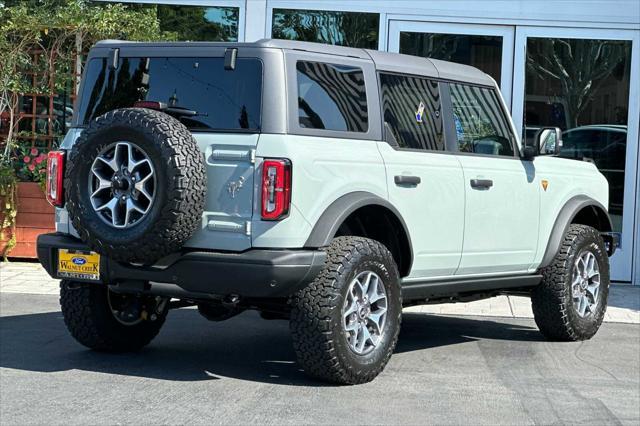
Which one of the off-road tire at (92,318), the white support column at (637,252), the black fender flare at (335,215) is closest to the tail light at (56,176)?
the off-road tire at (92,318)

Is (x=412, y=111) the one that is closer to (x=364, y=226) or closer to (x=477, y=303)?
(x=364, y=226)

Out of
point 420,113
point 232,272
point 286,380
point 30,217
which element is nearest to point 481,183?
point 420,113

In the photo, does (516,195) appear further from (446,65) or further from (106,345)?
(106,345)

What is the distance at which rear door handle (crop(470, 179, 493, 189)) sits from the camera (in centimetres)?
739

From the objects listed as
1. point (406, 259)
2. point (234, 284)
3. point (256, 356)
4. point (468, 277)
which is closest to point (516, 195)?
point (468, 277)

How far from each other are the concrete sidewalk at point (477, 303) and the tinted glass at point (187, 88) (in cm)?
376

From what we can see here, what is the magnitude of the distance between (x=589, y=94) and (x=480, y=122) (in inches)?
200

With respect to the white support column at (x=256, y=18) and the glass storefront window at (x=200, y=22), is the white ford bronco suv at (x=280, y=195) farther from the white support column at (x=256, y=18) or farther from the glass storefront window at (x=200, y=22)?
the glass storefront window at (x=200, y=22)

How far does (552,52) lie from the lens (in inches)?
492

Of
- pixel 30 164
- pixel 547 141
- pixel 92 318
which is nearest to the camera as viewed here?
pixel 92 318

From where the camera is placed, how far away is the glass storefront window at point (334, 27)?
12711 millimetres

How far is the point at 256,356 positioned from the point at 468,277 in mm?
1475

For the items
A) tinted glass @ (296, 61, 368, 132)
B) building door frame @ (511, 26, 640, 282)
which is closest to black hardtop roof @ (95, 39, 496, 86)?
tinted glass @ (296, 61, 368, 132)

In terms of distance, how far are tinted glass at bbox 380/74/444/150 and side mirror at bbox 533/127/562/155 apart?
901mm
